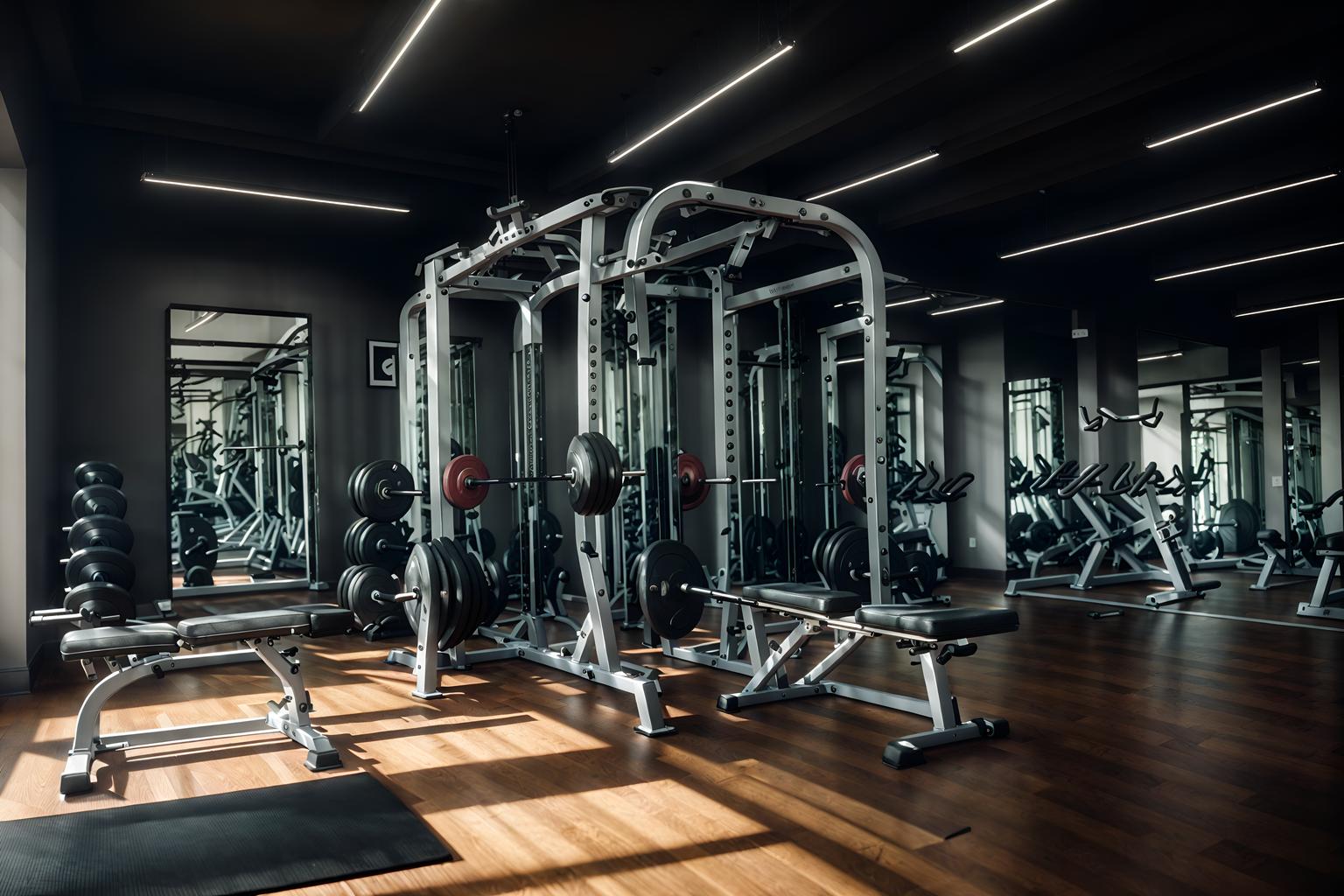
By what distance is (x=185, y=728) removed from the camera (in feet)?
10.4

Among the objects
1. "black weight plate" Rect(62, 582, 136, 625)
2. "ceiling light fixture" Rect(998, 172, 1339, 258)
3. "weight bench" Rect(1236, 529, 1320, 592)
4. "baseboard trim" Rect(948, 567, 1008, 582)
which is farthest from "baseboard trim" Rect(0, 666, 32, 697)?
"weight bench" Rect(1236, 529, 1320, 592)

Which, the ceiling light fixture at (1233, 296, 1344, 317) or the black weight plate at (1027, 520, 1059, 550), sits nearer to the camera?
the black weight plate at (1027, 520, 1059, 550)

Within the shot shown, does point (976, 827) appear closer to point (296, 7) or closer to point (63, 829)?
point (63, 829)

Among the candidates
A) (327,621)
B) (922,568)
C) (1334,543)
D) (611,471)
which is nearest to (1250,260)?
(1334,543)

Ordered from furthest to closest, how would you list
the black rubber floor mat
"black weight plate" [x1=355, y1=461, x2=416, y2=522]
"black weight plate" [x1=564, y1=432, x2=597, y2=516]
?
"black weight plate" [x1=355, y1=461, x2=416, y2=522], "black weight plate" [x1=564, y1=432, x2=597, y2=516], the black rubber floor mat

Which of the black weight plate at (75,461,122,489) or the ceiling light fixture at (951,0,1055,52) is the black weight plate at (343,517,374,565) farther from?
the ceiling light fixture at (951,0,1055,52)

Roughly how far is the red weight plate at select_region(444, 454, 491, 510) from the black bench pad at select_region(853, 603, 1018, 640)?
81.5 inches

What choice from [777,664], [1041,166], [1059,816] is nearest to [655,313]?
[1041,166]

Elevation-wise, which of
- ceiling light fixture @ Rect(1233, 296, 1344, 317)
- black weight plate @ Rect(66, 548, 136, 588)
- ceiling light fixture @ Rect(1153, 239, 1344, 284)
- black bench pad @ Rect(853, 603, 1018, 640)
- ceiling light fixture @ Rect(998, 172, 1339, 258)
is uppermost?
ceiling light fixture @ Rect(998, 172, 1339, 258)

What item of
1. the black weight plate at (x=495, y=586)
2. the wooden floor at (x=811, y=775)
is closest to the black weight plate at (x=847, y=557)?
the wooden floor at (x=811, y=775)

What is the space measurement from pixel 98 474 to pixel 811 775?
177 inches

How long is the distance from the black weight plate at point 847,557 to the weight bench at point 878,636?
2.69 feet

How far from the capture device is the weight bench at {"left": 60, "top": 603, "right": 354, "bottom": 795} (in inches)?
111

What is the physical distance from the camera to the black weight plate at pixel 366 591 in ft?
15.5
